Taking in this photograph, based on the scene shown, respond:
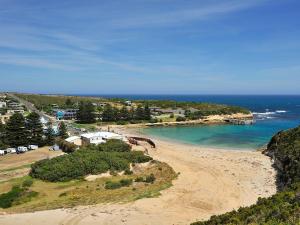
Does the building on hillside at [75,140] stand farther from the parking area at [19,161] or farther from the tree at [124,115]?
the tree at [124,115]

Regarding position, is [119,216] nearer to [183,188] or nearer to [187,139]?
[183,188]

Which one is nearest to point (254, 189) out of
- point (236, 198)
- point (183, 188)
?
point (236, 198)

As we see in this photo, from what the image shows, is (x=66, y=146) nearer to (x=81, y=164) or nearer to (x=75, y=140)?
(x=75, y=140)

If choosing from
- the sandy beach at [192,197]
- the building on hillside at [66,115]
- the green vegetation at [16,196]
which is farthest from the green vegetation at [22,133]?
the building on hillside at [66,115]

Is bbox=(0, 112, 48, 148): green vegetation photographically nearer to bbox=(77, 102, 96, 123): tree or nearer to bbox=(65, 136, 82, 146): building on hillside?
bbox=(65, 136, 82, 146): building on hillside

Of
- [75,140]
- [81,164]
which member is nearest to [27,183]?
[81,164]
